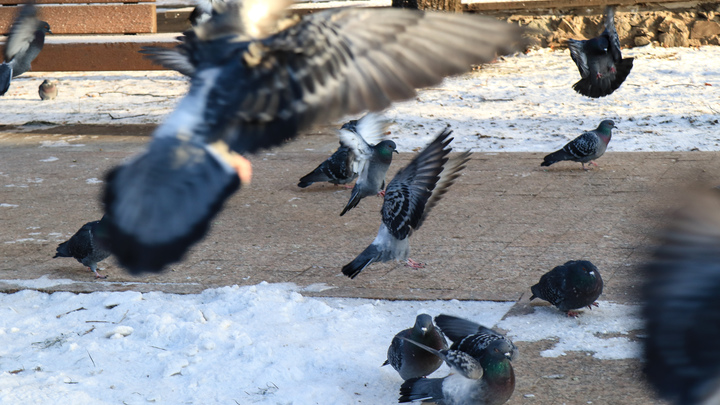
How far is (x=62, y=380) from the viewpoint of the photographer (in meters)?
3.61

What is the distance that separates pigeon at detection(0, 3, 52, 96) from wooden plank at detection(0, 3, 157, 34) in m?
3.93

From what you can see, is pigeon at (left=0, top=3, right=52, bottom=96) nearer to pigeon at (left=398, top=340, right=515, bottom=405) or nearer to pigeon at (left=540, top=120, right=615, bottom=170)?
pigeon at (left=540, top=120, right=615, bottom=170)

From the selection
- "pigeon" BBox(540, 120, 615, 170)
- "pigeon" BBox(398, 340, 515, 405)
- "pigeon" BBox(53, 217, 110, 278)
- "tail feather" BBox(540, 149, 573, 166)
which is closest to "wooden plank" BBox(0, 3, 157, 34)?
"tail feather" BBox(540, 149, 573, 166)

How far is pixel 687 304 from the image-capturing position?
1723 mm

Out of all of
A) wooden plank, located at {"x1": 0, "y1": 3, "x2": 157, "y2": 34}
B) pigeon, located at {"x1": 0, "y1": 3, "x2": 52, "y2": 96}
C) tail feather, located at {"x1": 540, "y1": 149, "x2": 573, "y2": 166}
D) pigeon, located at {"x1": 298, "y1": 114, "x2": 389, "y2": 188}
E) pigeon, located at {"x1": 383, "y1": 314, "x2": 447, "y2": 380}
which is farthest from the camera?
wooden plank, located at {"x1": 0, "y1": 3, "x2": 157, "y2": 34}

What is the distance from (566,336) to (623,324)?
325 millimetres

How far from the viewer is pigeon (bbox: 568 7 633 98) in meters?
8.21

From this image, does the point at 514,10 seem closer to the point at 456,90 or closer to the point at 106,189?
the point at 456,90

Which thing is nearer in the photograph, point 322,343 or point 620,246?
point 322,343

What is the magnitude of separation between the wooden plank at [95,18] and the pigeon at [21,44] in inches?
155

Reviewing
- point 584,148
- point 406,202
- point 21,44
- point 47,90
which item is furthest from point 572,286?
point 47,90

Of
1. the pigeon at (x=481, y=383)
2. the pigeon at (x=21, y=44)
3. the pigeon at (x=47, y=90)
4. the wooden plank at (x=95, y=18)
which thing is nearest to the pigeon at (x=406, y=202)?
the pigeon at (x=481, y=383)

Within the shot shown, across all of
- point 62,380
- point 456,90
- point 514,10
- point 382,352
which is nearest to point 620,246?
point 382,352

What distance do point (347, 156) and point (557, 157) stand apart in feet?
6.45
